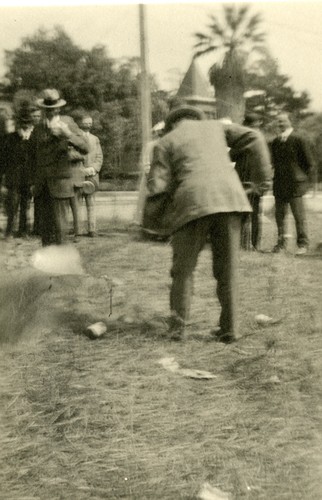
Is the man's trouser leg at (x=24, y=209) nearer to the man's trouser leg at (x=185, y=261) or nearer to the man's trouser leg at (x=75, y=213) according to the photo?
the man's trouser leg at (x=75, y=213)

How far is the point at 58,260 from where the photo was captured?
6.38 feet

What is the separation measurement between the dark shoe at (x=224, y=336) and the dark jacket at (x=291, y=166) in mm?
429

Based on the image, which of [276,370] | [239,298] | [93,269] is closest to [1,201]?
[93,269]

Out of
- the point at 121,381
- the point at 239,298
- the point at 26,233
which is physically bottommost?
the point at 121,381

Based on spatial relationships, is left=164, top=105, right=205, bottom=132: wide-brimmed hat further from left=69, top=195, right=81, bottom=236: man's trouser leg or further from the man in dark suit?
left=69, top=195, right=81, bottom=236: man's trouser leg

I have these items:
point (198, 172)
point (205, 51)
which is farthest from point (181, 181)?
point (205, 51)

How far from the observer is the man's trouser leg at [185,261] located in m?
1.94

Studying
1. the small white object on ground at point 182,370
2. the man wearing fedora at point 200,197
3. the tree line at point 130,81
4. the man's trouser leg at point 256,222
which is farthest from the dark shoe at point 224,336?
the tree line at point 130,81

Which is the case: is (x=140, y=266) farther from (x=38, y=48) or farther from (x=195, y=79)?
(x=38, y=48)

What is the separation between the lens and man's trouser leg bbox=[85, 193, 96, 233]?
6.15 feet

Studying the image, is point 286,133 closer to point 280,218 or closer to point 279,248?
point 280,218

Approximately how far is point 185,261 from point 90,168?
385 mm

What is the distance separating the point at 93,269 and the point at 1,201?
336mm

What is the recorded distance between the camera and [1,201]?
195 cm
